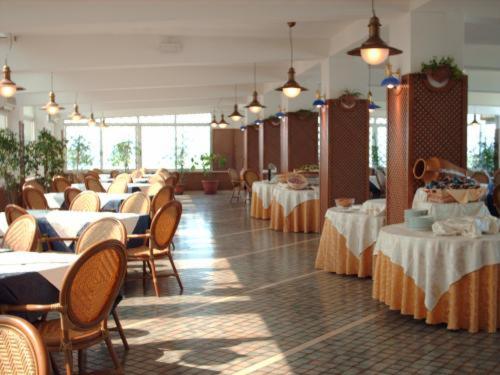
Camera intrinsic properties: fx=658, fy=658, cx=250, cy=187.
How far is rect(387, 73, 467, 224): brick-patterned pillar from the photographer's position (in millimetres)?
6785

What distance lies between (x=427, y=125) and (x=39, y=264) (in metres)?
4.55

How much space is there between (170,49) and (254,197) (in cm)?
394

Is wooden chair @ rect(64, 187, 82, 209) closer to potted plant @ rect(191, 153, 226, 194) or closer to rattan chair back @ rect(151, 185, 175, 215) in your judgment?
rattan chair back @ rect(151, 185, 175, 215)

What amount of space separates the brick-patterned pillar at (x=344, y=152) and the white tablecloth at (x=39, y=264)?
660 cm

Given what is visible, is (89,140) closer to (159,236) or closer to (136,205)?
(136,205)

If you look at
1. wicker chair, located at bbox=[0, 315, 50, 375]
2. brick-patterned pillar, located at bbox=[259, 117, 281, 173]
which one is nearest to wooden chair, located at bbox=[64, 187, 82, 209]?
wicker chair, located at bbox=[0, 315, 50, 375]

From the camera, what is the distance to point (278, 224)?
1051 centimetres

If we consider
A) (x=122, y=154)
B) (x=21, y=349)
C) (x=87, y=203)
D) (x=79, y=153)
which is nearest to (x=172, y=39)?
(x=87, y=203)

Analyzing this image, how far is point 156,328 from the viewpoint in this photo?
4.74m

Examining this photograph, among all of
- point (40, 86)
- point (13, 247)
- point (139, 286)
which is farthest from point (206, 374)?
point (40, 86)

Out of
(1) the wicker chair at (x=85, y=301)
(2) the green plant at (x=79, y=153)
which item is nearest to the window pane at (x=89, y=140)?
(2) the green plant at (x=79, y=153)

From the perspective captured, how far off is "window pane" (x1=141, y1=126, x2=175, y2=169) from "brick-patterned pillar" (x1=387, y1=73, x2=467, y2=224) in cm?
1571

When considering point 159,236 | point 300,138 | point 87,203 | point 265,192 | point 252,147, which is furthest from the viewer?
point 252,147

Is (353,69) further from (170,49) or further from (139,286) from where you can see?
(139,286)
